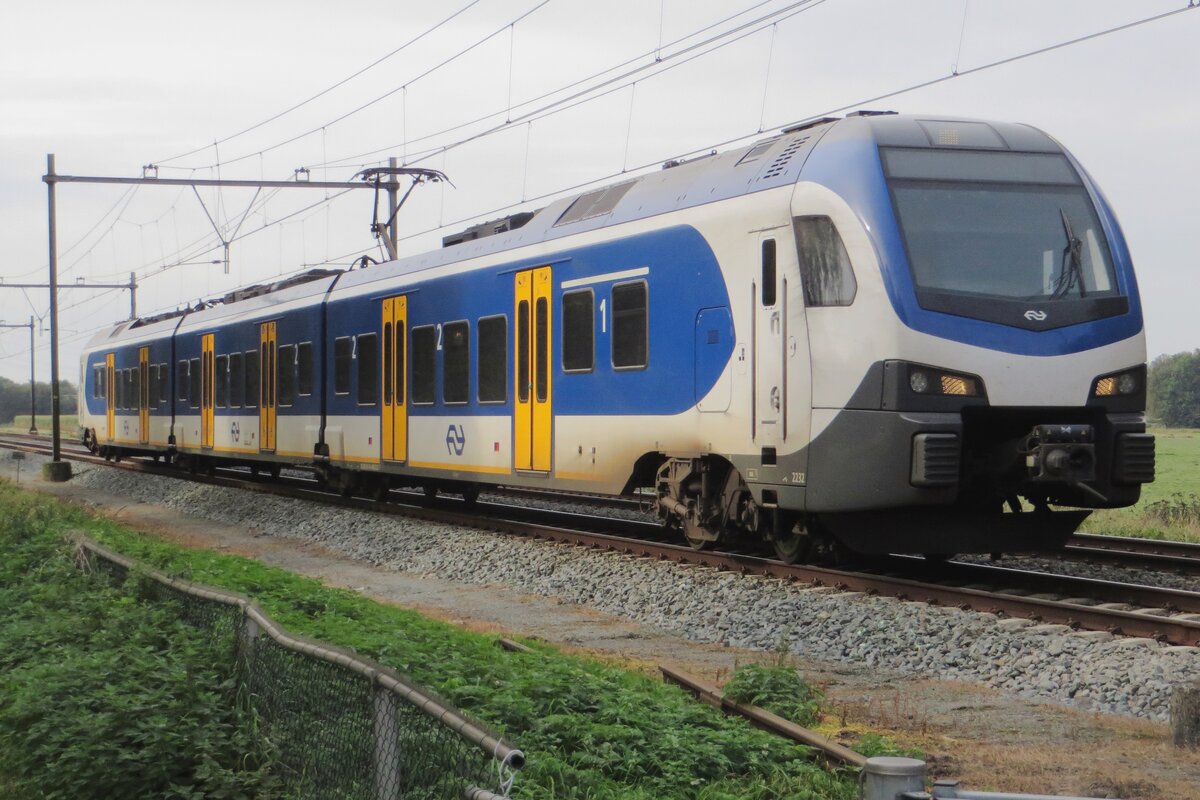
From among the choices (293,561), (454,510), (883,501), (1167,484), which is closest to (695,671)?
(883,501)

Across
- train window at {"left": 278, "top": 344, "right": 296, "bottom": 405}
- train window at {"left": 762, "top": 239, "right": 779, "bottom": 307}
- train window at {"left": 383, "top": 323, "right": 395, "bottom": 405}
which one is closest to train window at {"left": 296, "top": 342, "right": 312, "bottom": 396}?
train window at {"left": 278, "top": 344, "right": 296, "bottom": 405}

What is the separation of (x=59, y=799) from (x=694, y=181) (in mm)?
8616

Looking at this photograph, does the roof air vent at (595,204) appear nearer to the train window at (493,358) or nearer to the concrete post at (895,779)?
the train window at (493,358)

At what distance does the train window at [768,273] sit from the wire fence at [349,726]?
216 inches

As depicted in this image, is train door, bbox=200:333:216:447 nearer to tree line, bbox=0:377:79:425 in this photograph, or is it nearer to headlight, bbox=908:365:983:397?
headlight, bbox=908:365:983:397

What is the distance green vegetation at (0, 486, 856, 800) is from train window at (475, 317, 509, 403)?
22.3 ft

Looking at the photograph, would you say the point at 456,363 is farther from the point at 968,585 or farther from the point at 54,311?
the point at 54,311

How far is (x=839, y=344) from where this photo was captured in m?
A: 10.5

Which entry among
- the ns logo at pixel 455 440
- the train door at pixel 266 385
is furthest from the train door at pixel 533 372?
the train door at pixel 266 385

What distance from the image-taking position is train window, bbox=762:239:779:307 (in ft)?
36.8

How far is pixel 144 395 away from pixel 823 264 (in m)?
26.5

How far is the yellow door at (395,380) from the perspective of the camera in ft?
61.4

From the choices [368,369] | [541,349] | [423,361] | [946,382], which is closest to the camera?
[946,382]

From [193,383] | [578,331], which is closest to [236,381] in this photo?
[193,383]
